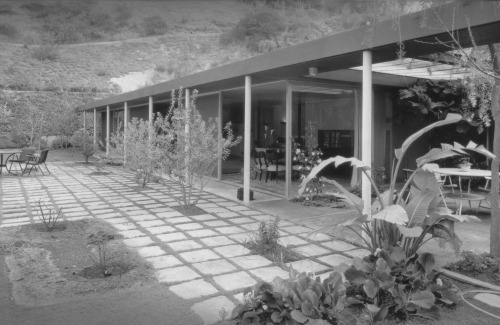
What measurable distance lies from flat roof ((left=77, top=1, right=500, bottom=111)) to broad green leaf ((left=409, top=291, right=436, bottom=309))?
201cm

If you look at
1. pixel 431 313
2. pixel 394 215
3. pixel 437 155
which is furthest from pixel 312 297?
pixel 437 155

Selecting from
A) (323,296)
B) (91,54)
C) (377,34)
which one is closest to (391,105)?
(377,34)

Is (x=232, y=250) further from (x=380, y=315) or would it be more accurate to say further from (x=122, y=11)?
(x=122, y=11)

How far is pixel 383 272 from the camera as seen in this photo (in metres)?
3.13

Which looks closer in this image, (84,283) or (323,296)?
(323,296)

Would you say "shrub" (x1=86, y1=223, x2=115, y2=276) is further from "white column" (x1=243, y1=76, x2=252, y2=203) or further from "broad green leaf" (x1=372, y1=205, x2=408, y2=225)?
"white column" (x1=243, y1=76, x2=252, y2=203)

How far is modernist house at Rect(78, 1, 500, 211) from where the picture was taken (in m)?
3.94

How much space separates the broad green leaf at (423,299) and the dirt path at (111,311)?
1.50 metres

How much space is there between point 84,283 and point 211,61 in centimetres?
3587

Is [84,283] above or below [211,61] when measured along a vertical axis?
below

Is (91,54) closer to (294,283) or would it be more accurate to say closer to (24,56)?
(24,56)

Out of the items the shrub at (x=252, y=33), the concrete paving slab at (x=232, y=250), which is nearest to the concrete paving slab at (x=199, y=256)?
the concrete paving slab at (x=232, y=250)

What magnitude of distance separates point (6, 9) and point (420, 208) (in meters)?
3.43

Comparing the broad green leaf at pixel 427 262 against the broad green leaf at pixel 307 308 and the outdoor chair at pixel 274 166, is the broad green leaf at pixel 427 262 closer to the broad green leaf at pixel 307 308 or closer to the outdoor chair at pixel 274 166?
the broad green leaf at pixel 307 308
